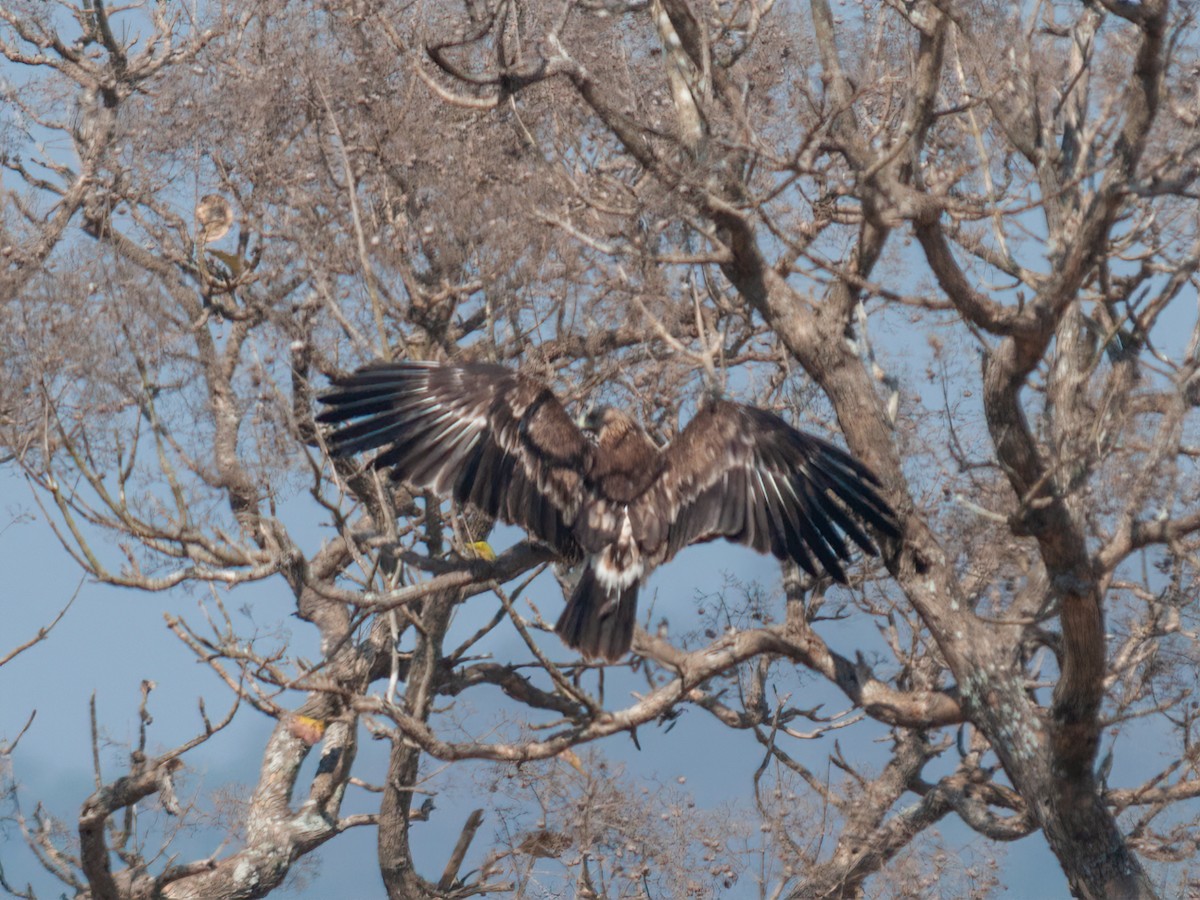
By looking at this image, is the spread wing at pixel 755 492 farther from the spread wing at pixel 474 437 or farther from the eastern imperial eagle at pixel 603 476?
the spread wing at pixel 474 437

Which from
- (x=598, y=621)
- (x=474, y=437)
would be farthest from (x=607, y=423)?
(x=598, y=621)

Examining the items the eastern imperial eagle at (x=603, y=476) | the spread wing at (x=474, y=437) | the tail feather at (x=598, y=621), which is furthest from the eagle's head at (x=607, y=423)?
the tail feather at (x=598, y=621)

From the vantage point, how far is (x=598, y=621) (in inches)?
239

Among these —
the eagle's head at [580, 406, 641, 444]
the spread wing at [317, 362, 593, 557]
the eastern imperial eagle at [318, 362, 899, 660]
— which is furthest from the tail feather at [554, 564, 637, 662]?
the eagle's head at [580, 406, 641, 444]

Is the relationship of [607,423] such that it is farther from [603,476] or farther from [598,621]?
[598,621]

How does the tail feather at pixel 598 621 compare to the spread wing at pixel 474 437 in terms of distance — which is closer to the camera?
the tail feather at pixel 598 621

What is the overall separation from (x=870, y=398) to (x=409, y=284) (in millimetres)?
2498

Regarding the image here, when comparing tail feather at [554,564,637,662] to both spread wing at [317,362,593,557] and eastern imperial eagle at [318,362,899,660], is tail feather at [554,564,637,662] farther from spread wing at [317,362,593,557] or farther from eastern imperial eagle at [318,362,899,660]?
spread wing at [317,362,593,557]

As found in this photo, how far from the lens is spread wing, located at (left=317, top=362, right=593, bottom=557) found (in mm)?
6262

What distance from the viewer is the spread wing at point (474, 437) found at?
6262mm

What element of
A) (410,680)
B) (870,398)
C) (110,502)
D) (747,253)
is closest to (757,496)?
(870,398)

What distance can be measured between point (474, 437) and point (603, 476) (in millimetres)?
605

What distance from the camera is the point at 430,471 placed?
631 centimetres

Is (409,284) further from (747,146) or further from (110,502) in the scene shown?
(747,146)
